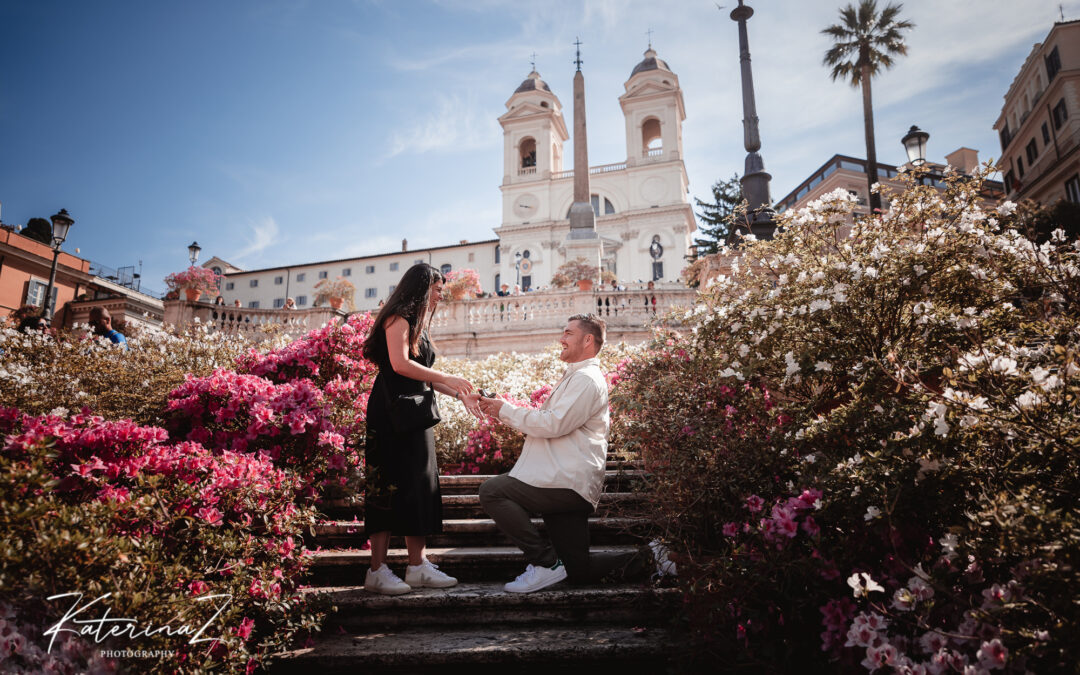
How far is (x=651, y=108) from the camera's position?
50.8m

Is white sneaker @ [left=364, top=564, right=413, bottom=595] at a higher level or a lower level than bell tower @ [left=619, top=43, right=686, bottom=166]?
lower

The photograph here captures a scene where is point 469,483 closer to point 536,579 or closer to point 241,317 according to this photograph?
point 536,579

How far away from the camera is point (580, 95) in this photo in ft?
99.5

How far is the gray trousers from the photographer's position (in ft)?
11.8

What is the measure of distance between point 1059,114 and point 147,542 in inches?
1472

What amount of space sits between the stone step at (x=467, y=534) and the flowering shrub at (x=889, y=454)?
0.74 metres

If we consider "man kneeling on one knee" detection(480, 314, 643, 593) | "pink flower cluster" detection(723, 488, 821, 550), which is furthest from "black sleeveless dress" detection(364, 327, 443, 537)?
"pink flower cluster" detection(723, 488, 821, 550)

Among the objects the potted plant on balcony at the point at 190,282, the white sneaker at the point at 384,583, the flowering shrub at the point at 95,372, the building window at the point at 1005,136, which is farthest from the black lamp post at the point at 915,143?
the building window at the point at 1005,136

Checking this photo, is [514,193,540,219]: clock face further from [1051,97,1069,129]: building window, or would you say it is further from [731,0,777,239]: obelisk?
[731,0,777,239]: obelisk

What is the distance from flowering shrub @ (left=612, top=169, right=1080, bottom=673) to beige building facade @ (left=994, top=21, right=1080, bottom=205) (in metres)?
26.0

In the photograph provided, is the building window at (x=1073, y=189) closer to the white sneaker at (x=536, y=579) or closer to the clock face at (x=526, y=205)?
the white sneaker at (x=536, y=579)

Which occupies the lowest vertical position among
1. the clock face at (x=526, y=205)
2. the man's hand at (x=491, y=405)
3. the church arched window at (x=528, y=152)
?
the man's hand at (x=491, y=405)

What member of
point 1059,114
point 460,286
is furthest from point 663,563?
point 1059,114

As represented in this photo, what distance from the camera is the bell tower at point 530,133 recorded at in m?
51.8
